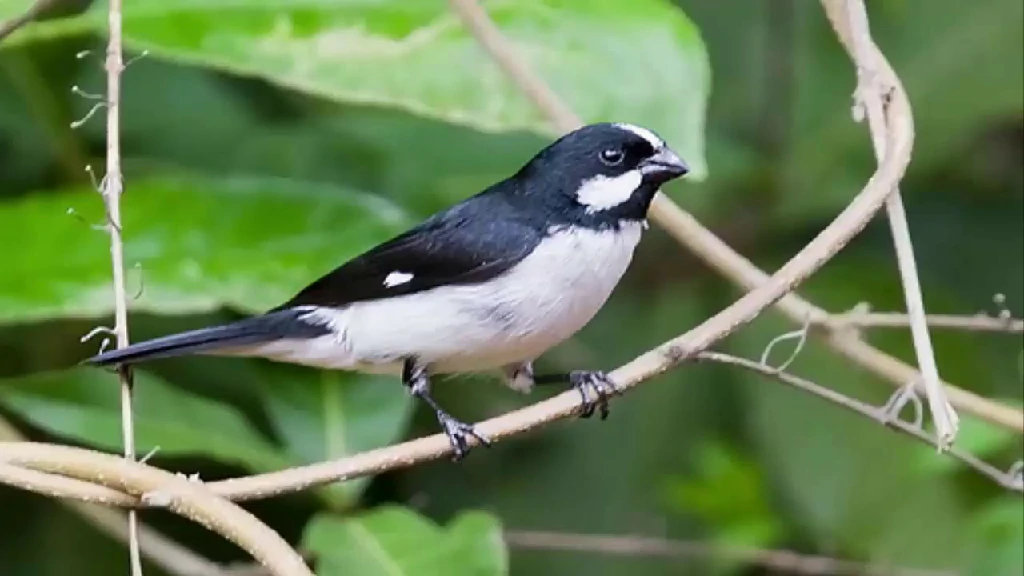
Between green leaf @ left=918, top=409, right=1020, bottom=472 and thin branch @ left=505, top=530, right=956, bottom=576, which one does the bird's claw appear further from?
green leaf @ left=918, top=409, right=1020, bottom=472

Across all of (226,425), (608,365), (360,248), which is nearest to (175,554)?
(226,425)

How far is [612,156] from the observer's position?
1.56 meters

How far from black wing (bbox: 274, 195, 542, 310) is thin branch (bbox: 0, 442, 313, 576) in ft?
1.65

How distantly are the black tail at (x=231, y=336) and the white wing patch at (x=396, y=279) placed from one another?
9cm

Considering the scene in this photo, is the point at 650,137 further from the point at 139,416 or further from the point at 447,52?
the point at 139,416

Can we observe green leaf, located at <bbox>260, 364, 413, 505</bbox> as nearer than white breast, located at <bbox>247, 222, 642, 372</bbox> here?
No

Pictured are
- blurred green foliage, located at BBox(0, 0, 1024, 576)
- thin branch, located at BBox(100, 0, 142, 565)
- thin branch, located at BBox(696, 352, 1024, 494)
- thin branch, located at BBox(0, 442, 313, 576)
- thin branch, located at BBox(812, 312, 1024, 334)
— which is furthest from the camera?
blurred green foliage, located at BBox(0, 0, 1024, 576)

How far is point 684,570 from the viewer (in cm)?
241

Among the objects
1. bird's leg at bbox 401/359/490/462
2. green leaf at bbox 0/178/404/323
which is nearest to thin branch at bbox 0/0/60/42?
green leaf at bbox 0/178/404/323

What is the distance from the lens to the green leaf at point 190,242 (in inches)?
62.5

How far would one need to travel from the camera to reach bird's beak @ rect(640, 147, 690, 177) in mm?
1530

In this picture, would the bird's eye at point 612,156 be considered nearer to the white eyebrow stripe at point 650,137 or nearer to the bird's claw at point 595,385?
the white eyebrow stripe at point 650,137

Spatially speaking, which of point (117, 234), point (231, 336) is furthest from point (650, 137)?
point (117, 234)

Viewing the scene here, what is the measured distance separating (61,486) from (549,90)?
2.56 feet
